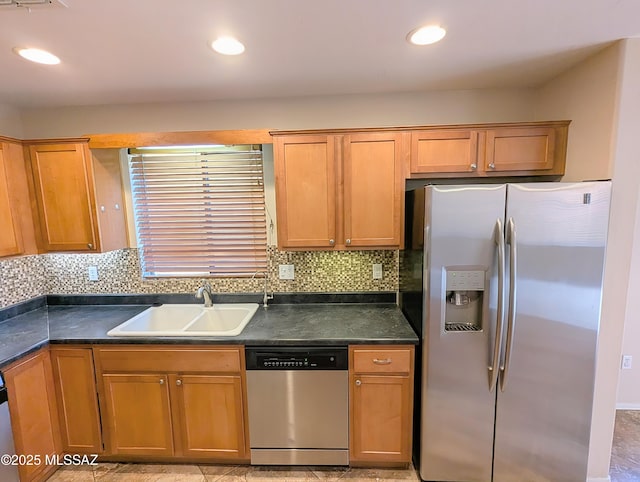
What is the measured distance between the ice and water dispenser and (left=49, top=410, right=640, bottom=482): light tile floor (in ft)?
3.40

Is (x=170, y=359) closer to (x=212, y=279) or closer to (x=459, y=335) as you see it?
(x=212, y=279)

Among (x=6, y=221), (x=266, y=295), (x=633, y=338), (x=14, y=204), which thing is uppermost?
(x=14, y=204)

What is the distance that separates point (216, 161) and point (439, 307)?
6.24ft

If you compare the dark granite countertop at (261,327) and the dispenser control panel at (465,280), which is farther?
the dark granite countertop at (261,327)

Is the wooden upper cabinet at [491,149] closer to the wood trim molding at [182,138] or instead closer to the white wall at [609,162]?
the white wall at [609,162]

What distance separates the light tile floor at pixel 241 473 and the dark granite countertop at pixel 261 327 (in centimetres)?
87

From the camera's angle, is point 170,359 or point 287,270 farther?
point 287,270

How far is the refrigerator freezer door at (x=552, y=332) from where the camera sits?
1.55 metres

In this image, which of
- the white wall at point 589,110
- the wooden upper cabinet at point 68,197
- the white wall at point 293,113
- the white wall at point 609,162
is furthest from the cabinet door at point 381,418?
the wooden upper cabinet at point 68,197

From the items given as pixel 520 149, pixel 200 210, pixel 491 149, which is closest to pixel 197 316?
pixel 200 210

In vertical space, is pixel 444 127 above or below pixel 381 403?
above

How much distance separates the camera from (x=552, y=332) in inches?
63.9

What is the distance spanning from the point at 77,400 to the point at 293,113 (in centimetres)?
241

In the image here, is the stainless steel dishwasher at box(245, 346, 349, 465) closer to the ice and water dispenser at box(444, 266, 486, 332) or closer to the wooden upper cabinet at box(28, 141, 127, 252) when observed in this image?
the ice and water dispenser at box(444, 266, 486, 332)
